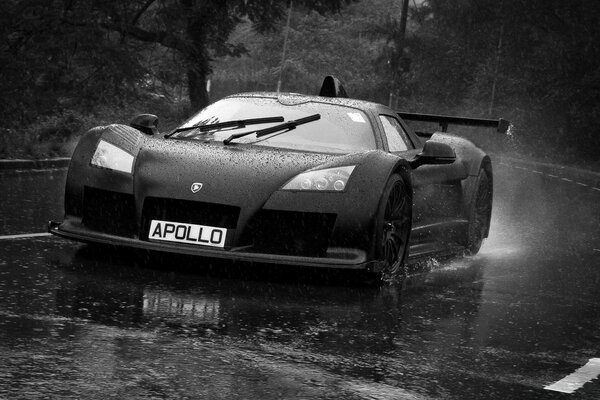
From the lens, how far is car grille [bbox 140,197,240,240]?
25.8 ft

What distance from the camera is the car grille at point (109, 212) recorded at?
8.05 meters

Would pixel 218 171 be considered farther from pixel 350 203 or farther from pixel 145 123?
pixel 145 123

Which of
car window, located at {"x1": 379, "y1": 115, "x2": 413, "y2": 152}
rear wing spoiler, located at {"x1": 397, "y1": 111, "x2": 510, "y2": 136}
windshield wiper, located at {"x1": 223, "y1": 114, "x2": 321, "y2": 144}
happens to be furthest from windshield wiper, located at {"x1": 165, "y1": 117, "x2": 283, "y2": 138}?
rear wing spoiler, located at {"x1": 397, "y1": 111, "x2": 510, "y2": 136}

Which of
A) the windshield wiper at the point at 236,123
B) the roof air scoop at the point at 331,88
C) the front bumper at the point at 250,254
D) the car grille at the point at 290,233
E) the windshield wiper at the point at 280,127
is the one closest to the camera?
the front bumper at the point at 250,254

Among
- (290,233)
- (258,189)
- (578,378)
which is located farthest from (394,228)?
(578,378)

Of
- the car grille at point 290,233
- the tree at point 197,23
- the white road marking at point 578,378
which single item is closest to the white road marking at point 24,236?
the car grille at point 290,233

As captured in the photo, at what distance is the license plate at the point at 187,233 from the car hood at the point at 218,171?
17cm

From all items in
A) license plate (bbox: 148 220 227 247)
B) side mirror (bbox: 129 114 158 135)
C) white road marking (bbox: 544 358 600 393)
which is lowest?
white road marking (bbox: 544 358 600 393)

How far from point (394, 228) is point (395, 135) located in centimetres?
156

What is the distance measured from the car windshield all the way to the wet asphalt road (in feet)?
3.32

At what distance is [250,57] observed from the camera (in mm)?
40312

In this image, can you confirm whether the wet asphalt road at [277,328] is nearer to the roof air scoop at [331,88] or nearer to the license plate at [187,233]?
the license plate at [187,233]

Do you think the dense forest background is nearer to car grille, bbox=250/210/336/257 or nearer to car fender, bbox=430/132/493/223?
car fender, bbox=430/132/493/223

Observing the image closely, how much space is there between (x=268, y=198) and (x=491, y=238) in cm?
535
